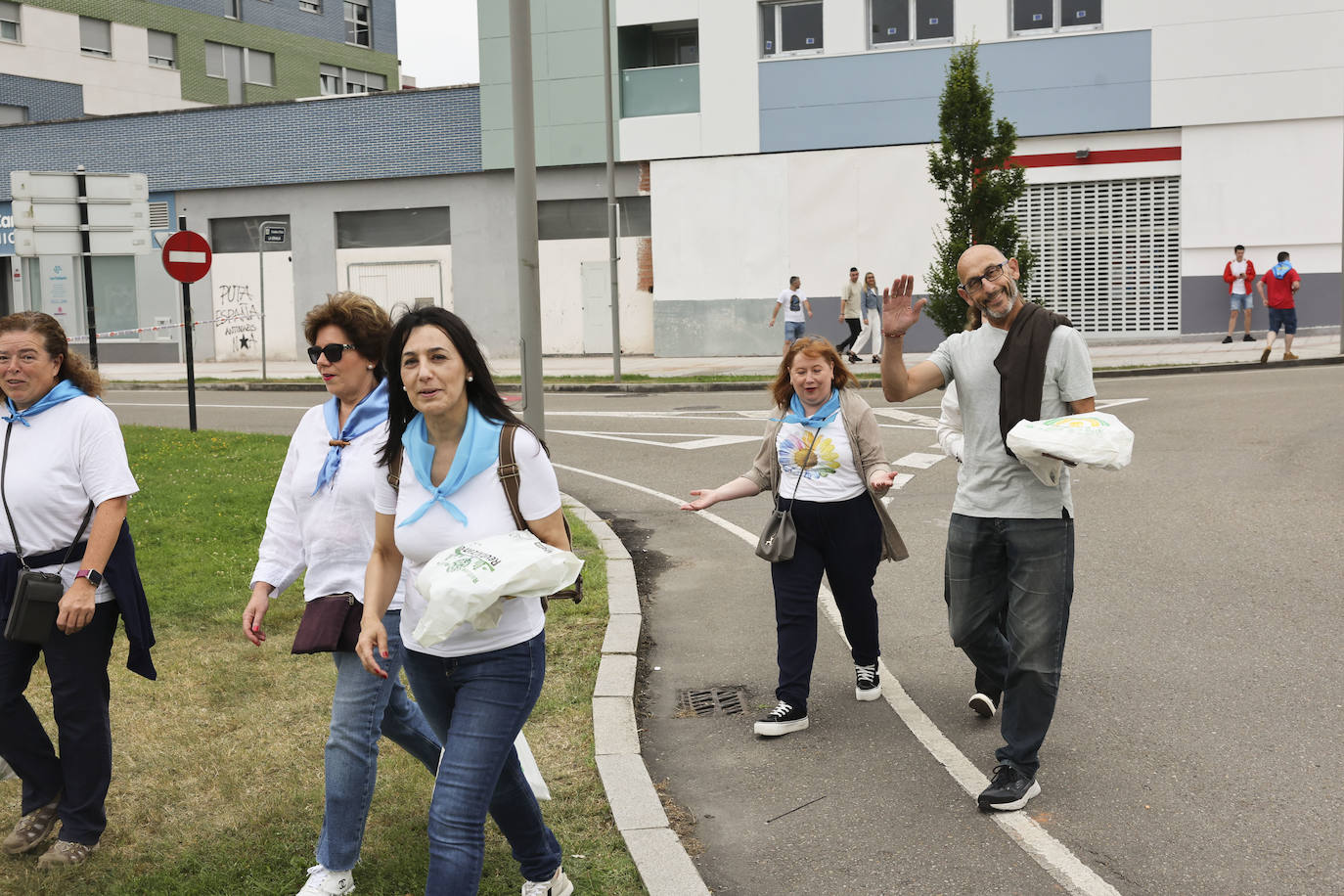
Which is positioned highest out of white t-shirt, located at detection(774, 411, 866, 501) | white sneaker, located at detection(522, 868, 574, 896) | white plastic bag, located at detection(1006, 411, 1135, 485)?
white plastic bag, located at detection(1006, 411, 1135, 485)

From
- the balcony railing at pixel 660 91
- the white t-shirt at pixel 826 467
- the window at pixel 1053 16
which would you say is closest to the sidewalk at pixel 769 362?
the balcony railing at pixel 660 91

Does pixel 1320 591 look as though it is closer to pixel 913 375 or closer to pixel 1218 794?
pixel 1218 794

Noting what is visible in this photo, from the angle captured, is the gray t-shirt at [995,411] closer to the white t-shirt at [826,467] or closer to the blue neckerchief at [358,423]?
the white t-shirt at [826,467]

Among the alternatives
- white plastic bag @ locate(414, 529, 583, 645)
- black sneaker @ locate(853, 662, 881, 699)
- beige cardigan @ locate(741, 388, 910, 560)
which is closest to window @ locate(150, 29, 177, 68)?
beige cardigan @ locate(741, 388, 910, 560)

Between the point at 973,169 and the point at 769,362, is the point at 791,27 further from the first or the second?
the point at 973,169

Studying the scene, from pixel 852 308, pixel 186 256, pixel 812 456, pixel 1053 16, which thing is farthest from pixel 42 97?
pixel 812 456

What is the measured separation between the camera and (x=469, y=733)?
3.55 m

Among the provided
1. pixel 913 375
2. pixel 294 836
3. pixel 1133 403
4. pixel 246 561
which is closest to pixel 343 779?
pixel 294 836

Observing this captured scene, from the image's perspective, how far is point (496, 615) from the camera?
11.5 ft

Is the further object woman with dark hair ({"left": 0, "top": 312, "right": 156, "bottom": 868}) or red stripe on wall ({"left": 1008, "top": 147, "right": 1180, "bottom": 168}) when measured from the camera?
red stripe on wall ({"left": 1008, "top": 147, "right": 1180, "bottom": 168})

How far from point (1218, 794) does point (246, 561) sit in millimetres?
6513

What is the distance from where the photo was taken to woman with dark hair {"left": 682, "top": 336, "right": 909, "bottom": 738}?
5.86 metres

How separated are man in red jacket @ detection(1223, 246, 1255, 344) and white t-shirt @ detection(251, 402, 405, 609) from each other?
82.4 ft

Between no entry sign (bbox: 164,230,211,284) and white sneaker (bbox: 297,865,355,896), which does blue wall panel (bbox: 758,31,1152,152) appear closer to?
no entry sign (bbox: 164,230,211,284)
